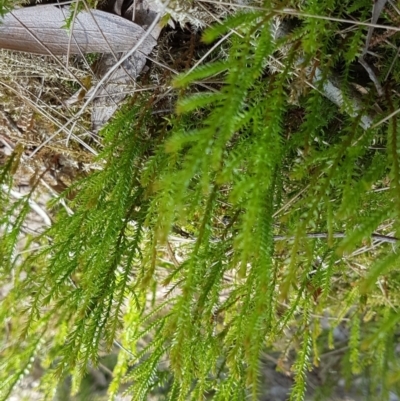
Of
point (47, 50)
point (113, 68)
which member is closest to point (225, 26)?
point (113, 68)

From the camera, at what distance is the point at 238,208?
0.89m

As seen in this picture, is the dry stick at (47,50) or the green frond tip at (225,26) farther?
the dry stick at (47,50)

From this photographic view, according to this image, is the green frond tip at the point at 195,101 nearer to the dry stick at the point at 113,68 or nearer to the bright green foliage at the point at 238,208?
the bright green foliage at the point at 238,208

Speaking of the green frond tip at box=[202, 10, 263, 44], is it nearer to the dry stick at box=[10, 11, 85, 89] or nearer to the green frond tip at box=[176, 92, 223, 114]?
the green frond tip at box=[176, 92, 223, 114]

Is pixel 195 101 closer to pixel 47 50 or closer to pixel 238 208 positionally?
pixel 238 208

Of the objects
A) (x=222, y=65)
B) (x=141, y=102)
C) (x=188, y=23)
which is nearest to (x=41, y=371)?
(x=141, y=102)

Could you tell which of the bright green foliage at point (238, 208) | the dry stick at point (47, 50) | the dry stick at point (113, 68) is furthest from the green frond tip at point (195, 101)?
the dry stick at point (47, 50)

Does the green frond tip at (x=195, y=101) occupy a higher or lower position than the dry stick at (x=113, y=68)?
lower

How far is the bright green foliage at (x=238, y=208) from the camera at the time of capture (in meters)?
0.59

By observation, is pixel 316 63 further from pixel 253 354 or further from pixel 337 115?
pixel 253 354

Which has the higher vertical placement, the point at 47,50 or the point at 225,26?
the point at 47,50

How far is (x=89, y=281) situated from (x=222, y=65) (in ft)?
1.68

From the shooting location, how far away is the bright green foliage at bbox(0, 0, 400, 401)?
0.59 m

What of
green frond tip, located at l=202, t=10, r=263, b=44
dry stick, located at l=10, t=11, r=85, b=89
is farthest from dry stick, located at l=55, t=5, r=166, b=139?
green frond tip, located at l=202, t=10, r=263, b=44
